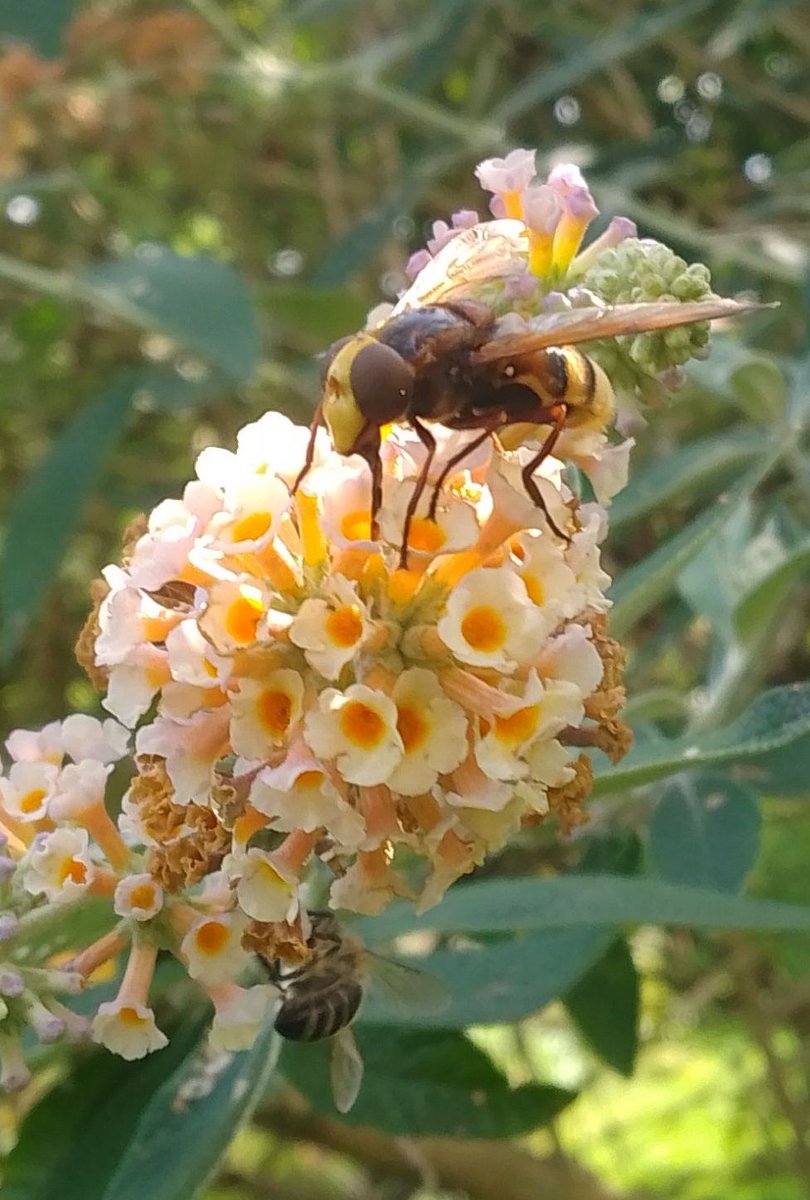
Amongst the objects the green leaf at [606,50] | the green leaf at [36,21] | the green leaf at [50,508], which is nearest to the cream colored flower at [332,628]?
the green leaf at [50,508]

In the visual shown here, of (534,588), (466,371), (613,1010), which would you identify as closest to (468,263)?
(466,371)

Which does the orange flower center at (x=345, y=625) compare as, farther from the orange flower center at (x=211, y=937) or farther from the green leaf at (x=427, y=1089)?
the green leaf at (x=427, y=1089)

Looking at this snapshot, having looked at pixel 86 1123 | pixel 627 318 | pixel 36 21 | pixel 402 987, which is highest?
pixel 36 21

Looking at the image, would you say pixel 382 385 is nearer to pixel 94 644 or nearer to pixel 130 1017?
pixel 94 644

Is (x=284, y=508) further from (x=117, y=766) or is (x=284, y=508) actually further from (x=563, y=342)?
(x=117, y=766)

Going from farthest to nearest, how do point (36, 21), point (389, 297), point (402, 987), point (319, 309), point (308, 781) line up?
point (389, 297) → point (36, 21) → point (319, 309) → point (402, 987) → point (308, 781)

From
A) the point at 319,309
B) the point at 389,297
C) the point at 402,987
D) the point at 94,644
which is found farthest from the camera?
the point at 389,297
